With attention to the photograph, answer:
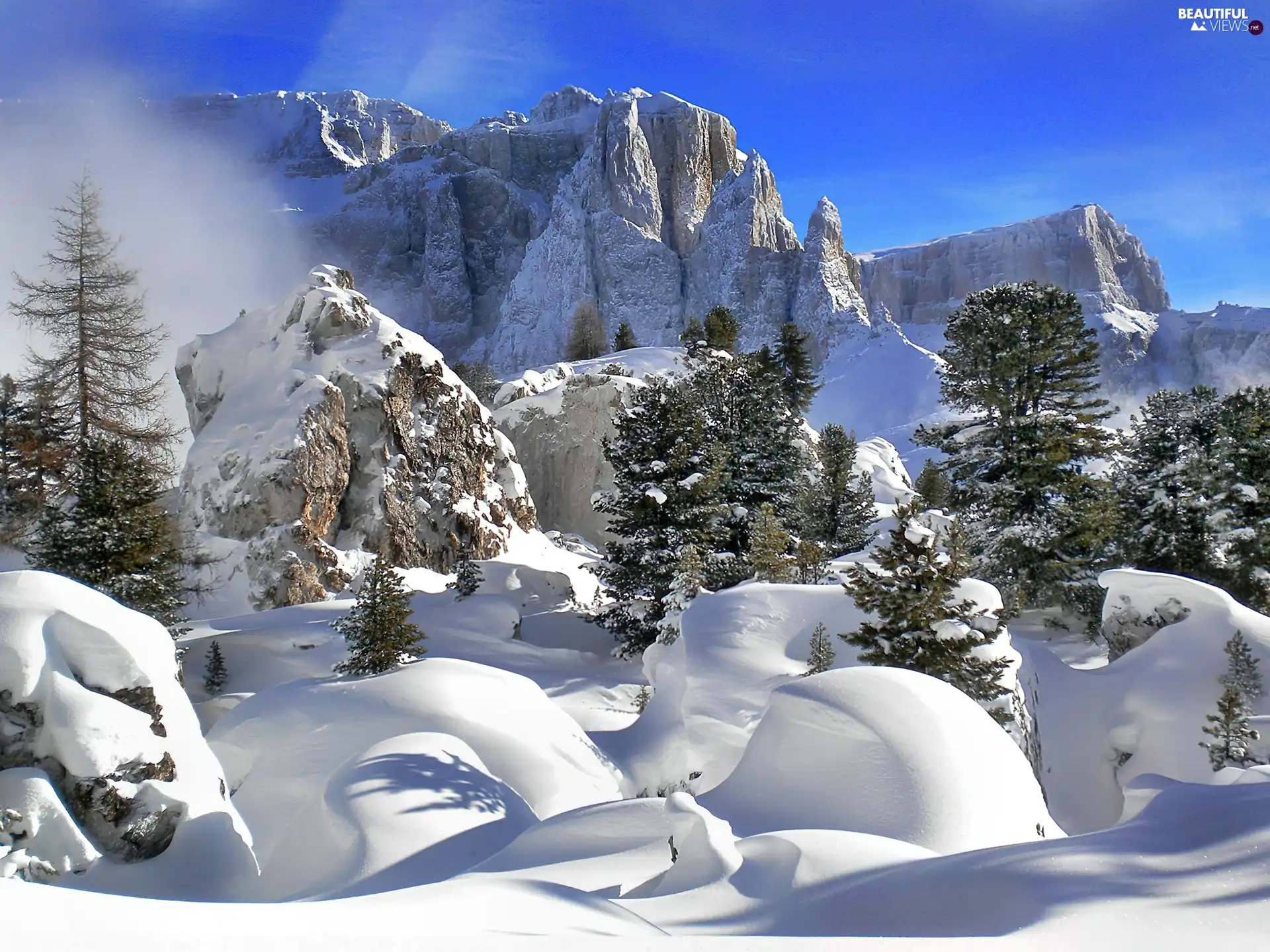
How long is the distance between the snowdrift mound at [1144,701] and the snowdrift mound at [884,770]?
21.0 ft

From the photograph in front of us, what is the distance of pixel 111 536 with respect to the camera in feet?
41.0

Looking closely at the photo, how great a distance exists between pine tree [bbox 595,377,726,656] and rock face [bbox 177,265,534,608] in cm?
716

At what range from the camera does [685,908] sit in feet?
14.5

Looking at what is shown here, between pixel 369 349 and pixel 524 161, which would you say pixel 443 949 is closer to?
pixel 369 349

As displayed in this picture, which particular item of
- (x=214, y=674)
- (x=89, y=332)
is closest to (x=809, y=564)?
(x=214, y=674)

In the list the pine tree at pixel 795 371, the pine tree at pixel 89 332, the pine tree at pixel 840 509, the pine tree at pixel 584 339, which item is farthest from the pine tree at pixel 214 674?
the pine tree at pixel 584 339

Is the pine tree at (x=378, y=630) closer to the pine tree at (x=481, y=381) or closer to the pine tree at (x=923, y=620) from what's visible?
the pine tree at (x=923, y=620)

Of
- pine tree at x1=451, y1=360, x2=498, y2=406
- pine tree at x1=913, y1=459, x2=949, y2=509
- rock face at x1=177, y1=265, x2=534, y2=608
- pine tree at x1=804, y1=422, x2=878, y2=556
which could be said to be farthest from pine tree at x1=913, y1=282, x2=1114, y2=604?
pine tree at x1=451, y1=360, x2=498, y2=406

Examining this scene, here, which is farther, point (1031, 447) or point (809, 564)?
point (1031, 447)

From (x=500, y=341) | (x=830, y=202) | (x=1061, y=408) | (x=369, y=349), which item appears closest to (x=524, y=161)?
(x=500, y=341)

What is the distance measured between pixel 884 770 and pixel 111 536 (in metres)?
12.5

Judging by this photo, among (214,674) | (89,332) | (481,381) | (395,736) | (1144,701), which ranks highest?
(481,381)

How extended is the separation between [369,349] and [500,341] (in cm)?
7502

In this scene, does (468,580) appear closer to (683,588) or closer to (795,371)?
(683,588)
